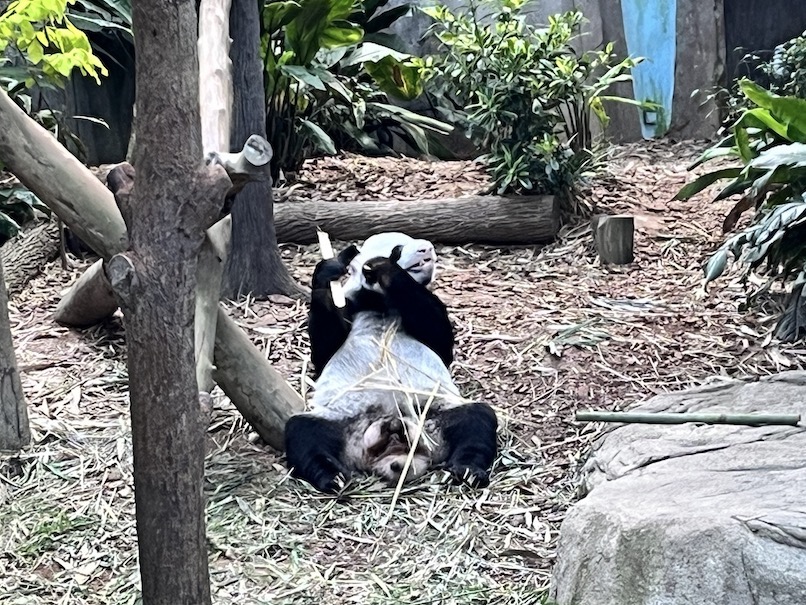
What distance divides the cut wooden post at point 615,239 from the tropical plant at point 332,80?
91.8 inches

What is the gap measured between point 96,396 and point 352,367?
1.29 meters

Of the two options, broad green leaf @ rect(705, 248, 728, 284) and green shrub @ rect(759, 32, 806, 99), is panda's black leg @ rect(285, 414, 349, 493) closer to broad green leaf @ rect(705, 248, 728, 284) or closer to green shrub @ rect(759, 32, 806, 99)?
broad green leaf @ rect(705, 248, 728, 284)

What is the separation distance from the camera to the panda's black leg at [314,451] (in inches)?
161

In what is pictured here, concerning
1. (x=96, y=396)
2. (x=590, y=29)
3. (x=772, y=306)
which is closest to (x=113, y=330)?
(x=96, y=396)

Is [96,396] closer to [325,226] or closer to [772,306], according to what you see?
[325,226]

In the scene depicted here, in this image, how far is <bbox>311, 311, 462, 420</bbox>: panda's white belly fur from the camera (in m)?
4.44

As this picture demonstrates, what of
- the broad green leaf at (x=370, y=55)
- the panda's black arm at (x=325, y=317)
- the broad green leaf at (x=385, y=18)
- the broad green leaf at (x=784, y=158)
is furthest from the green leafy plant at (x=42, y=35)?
the broad green leaf at (x=385, y=18)

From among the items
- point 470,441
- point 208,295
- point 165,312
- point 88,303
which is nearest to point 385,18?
Result: point 88,303

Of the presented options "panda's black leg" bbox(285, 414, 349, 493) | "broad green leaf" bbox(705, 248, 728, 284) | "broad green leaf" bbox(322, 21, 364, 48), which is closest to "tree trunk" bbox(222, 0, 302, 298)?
"panda's black leg" bbox(285, 414, 349, 493)

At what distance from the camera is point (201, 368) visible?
3412 millimetres

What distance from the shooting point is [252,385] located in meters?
4.22

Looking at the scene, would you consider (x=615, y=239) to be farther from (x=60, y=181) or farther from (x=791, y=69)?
(x=60, y=181)

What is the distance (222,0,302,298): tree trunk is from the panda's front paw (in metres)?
2.14

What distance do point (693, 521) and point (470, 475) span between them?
1617mm
